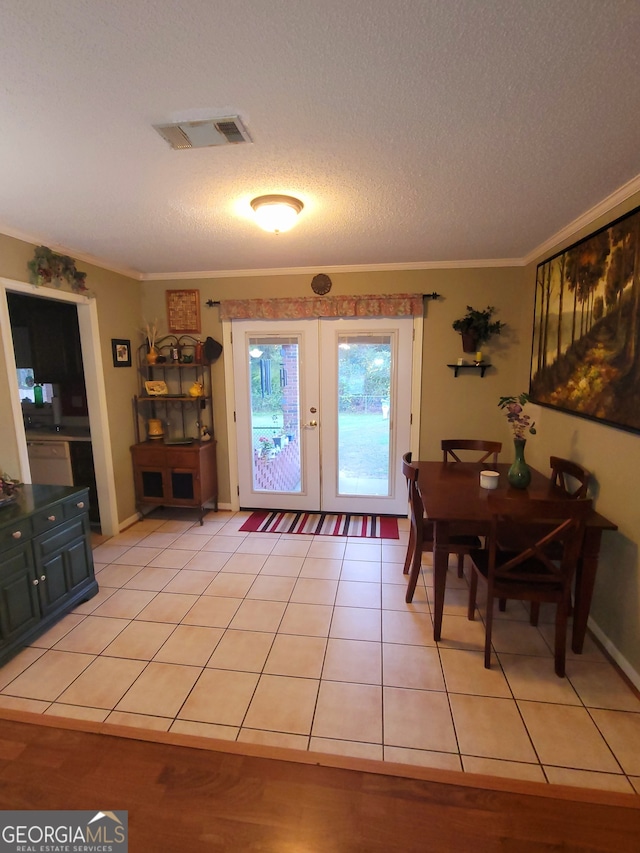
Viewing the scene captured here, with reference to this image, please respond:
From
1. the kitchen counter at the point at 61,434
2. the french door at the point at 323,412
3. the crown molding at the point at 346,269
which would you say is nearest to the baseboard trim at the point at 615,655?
the french door at the point at 323,412

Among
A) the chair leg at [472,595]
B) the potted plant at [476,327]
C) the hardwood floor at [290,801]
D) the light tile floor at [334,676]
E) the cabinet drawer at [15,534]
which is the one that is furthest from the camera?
the potted plant at [476,327]

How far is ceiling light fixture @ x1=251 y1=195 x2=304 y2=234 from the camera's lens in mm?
2045

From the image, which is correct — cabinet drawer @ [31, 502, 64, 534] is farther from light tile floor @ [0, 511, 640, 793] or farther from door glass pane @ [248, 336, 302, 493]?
door glass pane @ [248, 336, 302, 493]

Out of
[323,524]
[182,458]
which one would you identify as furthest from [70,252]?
[323,524]

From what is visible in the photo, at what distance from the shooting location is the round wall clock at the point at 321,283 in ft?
11.6

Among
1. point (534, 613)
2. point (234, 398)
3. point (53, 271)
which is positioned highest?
point (53, 271)

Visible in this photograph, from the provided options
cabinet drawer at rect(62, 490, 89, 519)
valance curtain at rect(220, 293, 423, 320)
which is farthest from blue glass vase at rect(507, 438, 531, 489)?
cabinet drawer at rect(62, 490, 89, 519)

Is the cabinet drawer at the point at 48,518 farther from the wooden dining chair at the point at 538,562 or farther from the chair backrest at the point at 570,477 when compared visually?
the chair backrest at the point at 570,477

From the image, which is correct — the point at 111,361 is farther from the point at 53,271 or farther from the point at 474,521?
the point at 474,521

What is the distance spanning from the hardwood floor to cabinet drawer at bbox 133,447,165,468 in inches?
89.8

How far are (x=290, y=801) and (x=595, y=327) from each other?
260cm

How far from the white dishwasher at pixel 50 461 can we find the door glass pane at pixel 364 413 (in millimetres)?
2516

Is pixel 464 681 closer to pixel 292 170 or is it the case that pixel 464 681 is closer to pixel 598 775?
pixel 598 775

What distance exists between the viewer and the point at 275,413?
3840 mm
